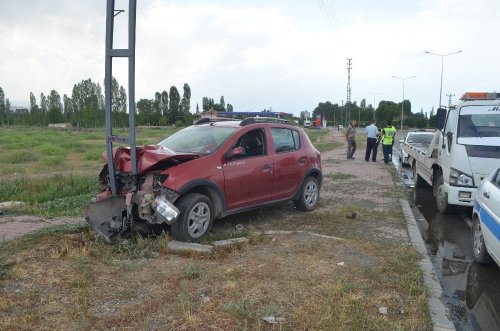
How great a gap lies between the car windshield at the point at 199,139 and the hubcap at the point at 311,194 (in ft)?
7.07

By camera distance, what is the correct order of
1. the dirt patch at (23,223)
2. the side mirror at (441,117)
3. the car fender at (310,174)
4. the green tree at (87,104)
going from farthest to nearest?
the green tree at (87,104), the side mirror at (441,117), the car fender at (310,174), the dirt patch at (23,223)

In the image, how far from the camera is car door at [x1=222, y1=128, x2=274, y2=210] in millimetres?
6836

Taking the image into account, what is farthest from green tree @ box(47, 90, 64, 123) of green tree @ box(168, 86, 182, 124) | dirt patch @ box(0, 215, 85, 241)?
dirt patch @ box(0, 215, 85, 241)

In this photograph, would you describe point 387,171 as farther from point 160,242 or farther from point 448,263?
point 160,242

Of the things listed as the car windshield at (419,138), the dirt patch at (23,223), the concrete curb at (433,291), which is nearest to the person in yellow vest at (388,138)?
the car windshield at (419,138)

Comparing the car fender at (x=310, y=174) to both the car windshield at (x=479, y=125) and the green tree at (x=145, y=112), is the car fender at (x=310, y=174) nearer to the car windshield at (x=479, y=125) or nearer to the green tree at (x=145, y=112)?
the car windshield at (x=479, y=125)

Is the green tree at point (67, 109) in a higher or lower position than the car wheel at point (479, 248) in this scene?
higher

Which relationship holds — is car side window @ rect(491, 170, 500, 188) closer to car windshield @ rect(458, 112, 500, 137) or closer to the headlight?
the headlight

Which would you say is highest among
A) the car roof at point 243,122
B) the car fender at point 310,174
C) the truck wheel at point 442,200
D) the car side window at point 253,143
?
the car roof at point 243,122

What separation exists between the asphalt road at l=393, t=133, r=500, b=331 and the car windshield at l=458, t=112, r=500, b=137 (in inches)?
65.7

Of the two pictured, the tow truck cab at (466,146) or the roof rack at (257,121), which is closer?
the roof rack at (257,121)

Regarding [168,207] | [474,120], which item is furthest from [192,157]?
[474,120]

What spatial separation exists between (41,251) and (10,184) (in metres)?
6.87

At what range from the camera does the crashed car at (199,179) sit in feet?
19.9
